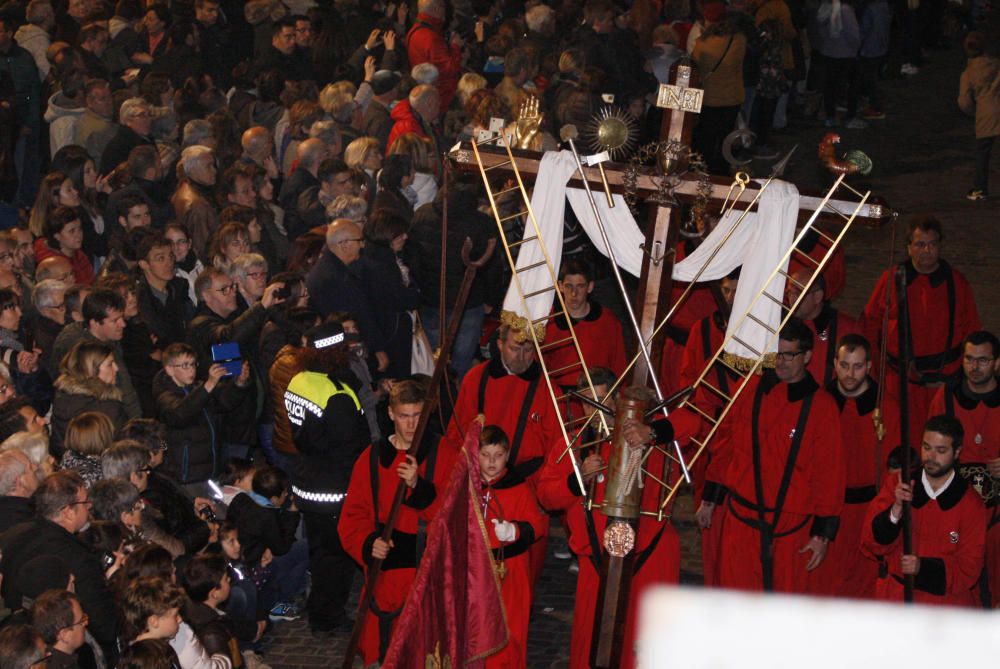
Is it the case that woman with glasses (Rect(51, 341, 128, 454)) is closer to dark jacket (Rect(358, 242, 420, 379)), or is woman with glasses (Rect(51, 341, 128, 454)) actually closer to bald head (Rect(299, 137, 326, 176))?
dark jacket (Rect(358, 242, 420, 379))

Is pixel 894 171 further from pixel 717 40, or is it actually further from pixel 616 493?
pixel 616 493

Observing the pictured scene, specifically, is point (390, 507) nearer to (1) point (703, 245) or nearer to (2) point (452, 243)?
(1) point (703, 245)

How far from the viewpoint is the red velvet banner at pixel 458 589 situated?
6.03m

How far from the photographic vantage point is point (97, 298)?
955cm

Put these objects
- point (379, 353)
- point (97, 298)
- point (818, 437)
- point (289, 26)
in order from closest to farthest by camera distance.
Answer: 1. point (818, 437)
2. point (97, 298)
3. point (379, 353)
4. point (289, 26)

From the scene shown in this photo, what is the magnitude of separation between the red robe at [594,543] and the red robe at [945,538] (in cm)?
117

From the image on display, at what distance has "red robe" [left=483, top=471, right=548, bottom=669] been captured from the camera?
Answer: 8.37 m

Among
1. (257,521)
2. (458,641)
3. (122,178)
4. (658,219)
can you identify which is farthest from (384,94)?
(458,641)

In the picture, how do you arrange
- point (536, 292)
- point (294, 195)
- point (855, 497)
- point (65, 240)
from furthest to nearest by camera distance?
1. point (294, 195)
2. point (65, 240)
3. point (855, 497)
4. point (536, 292)

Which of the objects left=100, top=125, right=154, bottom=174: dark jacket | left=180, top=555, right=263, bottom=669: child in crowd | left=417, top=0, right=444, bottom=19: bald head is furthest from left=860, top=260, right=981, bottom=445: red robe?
left=417, top=0, right=444, bottom=19: bald head

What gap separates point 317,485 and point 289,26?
25.9 feet

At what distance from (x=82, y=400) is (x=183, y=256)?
242 cm

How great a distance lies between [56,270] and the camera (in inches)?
413

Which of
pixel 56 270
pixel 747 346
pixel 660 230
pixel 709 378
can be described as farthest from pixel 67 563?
pixel 709 378
